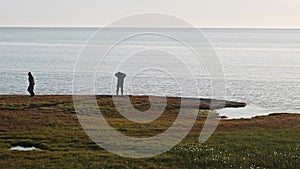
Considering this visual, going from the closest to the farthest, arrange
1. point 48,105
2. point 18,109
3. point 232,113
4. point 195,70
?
point 18,109
point 48,105
point 232,113
point 195,70

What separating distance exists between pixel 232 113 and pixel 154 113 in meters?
12.8

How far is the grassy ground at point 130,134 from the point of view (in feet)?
89.5

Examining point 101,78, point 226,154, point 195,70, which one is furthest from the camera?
point 195,70

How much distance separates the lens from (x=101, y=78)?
118 m

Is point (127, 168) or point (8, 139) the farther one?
point (8, 139)

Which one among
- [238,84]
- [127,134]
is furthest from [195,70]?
[127,134]

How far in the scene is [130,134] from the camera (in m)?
37.7

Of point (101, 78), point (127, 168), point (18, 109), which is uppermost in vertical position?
point (101, 78)

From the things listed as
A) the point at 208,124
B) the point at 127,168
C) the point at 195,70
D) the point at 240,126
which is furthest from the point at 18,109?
the point at 195,70

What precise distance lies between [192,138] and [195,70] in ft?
351

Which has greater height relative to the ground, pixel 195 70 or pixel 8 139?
pixel 195 70

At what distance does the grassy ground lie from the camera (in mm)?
27266

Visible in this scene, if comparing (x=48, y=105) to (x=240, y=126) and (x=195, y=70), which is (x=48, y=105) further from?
(x=195, y=70)

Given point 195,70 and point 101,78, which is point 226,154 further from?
point 195,70
